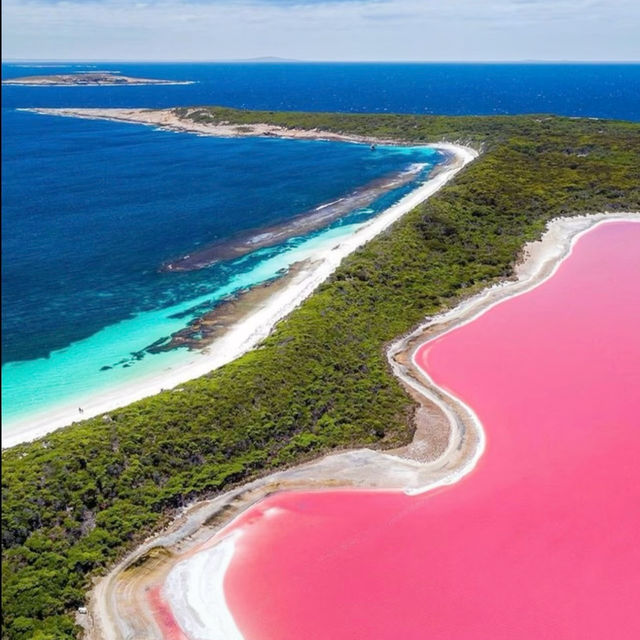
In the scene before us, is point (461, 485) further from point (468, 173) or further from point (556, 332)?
point (468, 173)

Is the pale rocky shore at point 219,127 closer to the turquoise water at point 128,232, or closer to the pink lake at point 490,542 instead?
the turquoise water at point 128,232

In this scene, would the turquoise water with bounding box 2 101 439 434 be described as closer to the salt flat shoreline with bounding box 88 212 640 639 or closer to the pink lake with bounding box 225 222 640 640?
the salt flat shoreline with bounding box 88 212 640 639

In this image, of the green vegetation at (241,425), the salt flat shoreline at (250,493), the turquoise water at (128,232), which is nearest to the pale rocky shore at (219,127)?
the turquoise water at (128,232)

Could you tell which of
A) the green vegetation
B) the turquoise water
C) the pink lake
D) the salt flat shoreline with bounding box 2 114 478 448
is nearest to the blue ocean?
the turquoise water

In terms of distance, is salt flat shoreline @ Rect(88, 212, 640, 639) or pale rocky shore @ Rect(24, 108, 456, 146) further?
pale rocky shore @ Rect(24, 108, 456, 146)

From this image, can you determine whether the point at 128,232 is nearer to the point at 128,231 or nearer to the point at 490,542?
the point at 128,231

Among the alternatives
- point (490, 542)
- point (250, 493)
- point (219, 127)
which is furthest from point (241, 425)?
point (219, 127)
